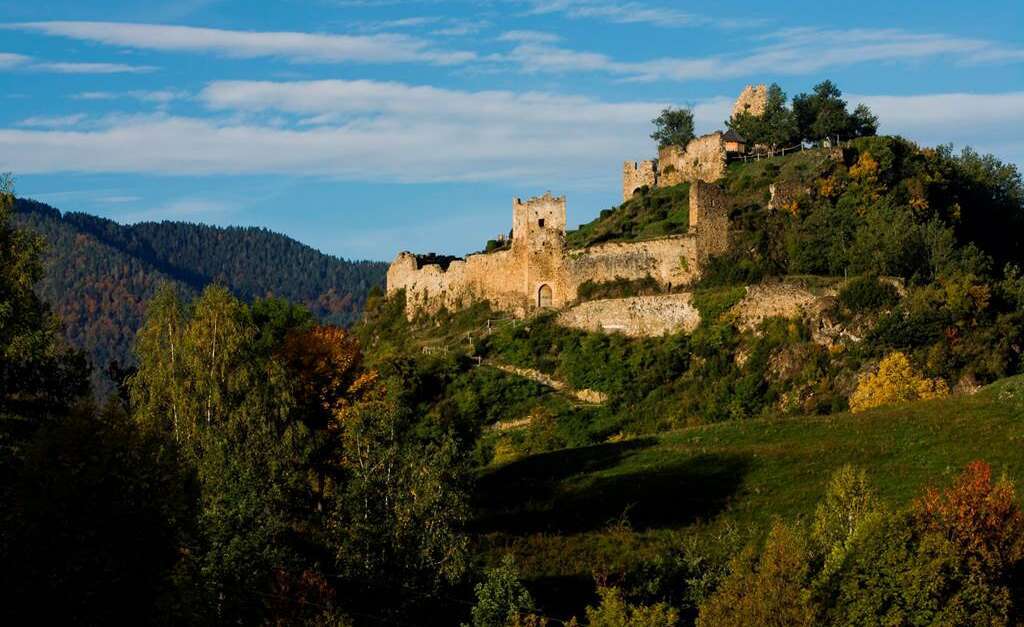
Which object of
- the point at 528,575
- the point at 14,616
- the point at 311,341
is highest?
the point at 311,341

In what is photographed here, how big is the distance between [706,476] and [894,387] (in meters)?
11.7

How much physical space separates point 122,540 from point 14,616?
6.82ft

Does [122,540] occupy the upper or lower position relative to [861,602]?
upper

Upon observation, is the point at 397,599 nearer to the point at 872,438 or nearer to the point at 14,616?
the point at 14,616

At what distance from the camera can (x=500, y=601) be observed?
27.7 m

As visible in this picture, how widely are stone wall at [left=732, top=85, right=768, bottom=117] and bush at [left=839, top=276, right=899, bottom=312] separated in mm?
29765

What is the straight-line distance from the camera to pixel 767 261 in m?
63.2

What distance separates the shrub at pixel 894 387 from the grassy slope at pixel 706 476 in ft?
12.2

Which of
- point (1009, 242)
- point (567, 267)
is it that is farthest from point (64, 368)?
point (1009, 242)

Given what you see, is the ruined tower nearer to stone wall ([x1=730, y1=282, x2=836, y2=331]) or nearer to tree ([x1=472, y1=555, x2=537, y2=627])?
stone wall ([x1=730, y1=282, x2=836, y2=331])

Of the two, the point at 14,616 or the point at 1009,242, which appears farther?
the point at 1009,242

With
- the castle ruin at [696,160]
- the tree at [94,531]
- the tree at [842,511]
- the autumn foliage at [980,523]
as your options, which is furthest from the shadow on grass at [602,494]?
the castle ruin at [696,160]

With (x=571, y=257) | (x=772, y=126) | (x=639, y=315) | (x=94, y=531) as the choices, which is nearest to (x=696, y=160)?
(x=772, y=126)

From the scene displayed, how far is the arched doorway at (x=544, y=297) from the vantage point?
235 ft
